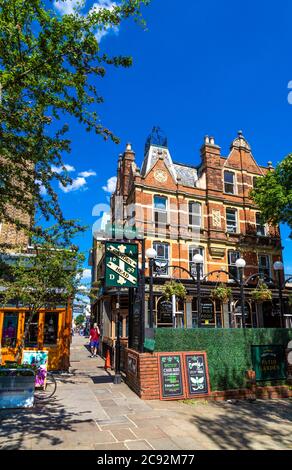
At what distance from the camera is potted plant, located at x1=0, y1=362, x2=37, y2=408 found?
8117mm

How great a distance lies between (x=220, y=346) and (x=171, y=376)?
7.08 ft

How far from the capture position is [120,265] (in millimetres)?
11531

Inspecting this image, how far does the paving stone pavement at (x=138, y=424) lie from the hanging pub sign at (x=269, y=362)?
3.33ft

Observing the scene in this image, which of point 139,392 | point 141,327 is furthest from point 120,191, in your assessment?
point 139,392

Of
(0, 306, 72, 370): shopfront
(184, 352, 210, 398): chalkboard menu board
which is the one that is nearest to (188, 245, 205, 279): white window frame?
(0, 306, 72, 370): shopfront

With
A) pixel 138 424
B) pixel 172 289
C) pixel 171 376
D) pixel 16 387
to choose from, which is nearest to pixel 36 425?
pixel 16 387

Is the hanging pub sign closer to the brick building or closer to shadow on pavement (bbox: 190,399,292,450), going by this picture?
shadow on pavement (bbox: 190,399,292,450)

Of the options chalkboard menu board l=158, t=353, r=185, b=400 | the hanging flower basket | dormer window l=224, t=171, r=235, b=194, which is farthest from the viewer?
dormer window l=224, t=171, r=235, b=194

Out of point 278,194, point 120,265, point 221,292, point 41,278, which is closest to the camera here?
point 120,265

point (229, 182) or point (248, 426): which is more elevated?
point (229, 182)

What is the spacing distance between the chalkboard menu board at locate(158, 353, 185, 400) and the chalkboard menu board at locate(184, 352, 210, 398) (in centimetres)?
24

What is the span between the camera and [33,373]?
845 centimetres

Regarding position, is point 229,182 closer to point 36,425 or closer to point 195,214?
point 195,214

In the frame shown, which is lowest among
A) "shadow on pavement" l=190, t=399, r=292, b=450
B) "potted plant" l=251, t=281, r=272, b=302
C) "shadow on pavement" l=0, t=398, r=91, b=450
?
"shadow on pavement" l=190, t=399, r=292, b=450
